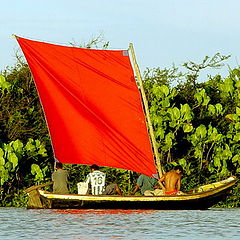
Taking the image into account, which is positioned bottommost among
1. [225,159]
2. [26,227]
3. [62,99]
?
[26,227]

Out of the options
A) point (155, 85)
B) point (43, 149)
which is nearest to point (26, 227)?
point (43, 149)

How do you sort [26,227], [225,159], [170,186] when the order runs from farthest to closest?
[225,159], [170,186], [26,227]

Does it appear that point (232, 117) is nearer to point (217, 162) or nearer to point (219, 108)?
point (219, 108)

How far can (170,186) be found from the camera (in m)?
21.8

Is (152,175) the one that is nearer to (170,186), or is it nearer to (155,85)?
(170,186)

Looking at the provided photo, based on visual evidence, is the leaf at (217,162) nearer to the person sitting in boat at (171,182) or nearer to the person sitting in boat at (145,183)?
the person sitting in boat at (145,183)

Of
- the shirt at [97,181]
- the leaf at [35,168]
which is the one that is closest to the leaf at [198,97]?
the shirt at [97,181]

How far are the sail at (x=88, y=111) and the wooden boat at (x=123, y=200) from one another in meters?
0.95

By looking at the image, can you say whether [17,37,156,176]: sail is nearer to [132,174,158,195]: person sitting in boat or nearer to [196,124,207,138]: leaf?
[132,174,158,195]: person sitting in boat

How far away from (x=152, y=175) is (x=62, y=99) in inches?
114

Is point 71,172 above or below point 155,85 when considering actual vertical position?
below

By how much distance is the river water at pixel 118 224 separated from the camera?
1517 cm

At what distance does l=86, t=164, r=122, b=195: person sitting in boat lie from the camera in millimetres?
21516

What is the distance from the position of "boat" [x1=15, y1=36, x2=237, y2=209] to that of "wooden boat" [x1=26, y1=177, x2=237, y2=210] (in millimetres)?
28
